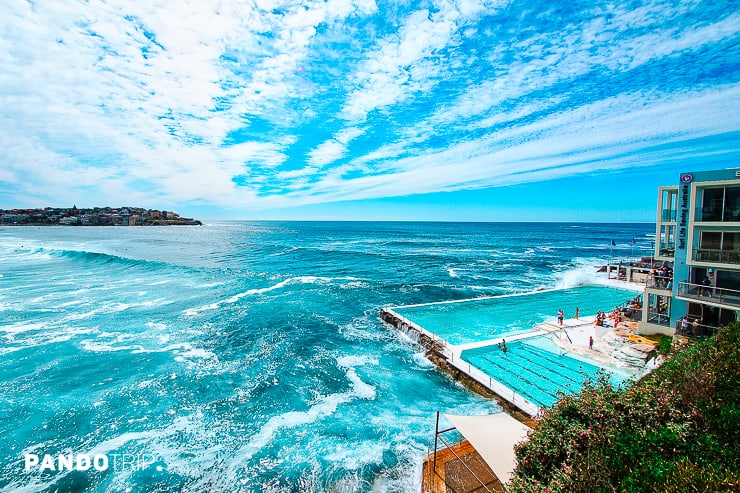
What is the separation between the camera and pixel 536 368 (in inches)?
784

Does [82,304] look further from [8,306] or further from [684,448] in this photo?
[684,448]

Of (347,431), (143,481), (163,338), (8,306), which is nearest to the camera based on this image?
(143,481)

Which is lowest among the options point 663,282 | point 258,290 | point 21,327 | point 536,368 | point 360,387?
point 360,387

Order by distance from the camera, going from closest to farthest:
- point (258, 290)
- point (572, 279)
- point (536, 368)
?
point (536, 368)
point (258, 290)
point (572, 279)

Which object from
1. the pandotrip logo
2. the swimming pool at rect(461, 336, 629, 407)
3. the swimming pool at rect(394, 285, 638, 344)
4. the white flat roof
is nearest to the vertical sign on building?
the swimming pool at rect(461, 336, 629, 407)

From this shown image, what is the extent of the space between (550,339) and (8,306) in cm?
4818

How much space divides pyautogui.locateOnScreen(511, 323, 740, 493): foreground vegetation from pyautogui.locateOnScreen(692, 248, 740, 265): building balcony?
10.8m

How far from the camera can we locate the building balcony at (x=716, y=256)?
1717 centimetres

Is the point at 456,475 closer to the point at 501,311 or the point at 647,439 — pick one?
the point at 647,439

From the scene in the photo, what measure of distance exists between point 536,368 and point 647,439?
555 inches

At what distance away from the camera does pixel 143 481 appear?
40.9 feet

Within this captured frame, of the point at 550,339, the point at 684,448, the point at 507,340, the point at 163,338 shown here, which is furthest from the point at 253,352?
the point at 684,448

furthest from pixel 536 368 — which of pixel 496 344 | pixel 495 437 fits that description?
pixel 495 437

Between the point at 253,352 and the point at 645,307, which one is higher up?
the point at 645,307
